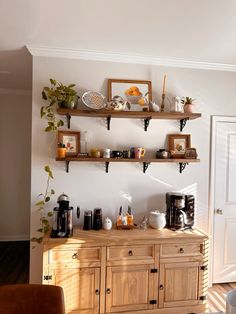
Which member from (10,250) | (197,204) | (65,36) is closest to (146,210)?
(197,204)

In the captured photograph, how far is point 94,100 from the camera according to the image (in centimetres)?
256

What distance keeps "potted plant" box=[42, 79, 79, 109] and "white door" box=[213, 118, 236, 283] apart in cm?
171

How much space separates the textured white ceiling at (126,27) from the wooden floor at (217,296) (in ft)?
8.65

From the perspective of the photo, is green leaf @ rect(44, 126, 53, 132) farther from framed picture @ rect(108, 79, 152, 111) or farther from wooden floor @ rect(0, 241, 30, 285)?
wooden floor @ rect(0, 241, 30, 285)

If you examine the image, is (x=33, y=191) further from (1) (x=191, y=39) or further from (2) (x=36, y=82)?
(1) (x=191, y=39)

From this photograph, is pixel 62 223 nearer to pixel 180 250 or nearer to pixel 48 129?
pixel 48 129

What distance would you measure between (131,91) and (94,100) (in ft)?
1.43

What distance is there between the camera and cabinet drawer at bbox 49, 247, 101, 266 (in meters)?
2.18

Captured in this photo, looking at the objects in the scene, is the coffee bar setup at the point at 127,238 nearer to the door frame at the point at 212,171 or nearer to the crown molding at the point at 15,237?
the door frame at the point at 212,171

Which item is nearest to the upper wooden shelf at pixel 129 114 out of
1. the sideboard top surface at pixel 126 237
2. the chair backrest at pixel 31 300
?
the sideboard top surface at pixel 126 237

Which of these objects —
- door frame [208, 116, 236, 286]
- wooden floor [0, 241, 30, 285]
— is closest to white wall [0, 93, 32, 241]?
wooden floor [0, 241, 30, 285]

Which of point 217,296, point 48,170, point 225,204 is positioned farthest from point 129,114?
point 217,296

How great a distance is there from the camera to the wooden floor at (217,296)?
2543mm

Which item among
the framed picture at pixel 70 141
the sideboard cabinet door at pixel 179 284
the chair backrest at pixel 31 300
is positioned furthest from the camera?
the framed picture at pixel 70 141
